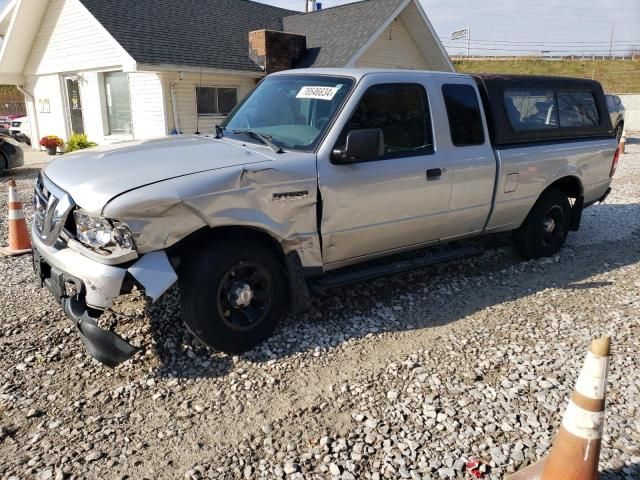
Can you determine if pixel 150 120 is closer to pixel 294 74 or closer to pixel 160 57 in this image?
pixel 160 57

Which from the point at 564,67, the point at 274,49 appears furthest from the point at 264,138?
the point at 564,67

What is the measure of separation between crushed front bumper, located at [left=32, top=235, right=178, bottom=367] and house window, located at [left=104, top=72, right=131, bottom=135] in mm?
13297

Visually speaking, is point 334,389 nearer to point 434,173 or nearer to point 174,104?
point 434,173

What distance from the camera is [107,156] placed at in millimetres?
3787

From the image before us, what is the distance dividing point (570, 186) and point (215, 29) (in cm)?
1360

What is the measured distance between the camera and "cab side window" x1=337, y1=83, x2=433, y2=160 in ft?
13.6

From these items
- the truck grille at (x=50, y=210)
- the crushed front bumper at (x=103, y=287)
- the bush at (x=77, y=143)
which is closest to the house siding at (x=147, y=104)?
the bush at (x=77, y=143)

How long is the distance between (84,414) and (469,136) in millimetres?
3866

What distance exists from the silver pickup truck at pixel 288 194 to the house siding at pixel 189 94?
10048mm

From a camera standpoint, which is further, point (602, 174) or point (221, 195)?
point (602, 174)

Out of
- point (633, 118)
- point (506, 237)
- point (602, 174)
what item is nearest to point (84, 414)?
point (506, 237)

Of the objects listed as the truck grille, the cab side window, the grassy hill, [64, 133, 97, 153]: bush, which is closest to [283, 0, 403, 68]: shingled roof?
[64, 133, 97, 153]: bush

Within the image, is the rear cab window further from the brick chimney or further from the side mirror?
the brick chimney

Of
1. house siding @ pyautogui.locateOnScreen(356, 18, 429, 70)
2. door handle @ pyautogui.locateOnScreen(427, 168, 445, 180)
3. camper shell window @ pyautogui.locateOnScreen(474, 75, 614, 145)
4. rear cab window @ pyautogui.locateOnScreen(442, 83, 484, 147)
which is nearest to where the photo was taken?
door handle @ pyautogui.locateOnScreen(427, 168, 445, 180)
